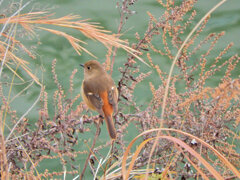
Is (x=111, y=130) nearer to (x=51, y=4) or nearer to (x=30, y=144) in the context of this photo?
(x=30, y=144)

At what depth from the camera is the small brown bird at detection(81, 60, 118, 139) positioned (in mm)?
1824

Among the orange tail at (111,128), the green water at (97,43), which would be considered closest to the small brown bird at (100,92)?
the orange tail at (111,128)

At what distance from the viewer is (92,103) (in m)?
1.85

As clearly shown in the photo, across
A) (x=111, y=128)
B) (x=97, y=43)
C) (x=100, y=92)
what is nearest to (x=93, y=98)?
(x=100, y=92)

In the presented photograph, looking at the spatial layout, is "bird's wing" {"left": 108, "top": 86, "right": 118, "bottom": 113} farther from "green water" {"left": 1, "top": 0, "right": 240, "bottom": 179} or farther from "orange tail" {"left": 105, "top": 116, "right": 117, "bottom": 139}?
"green water" {"left": 1, "top": 0, "right": 240, "bottom": 179}

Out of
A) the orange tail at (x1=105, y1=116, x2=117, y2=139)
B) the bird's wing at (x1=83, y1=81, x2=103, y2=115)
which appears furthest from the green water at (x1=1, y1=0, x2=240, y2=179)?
the orange tail at (x1=105, y1=116, x2=117, y2=139)

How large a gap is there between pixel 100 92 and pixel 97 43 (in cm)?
114

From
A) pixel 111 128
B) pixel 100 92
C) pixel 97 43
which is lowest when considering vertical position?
pixel 111 128

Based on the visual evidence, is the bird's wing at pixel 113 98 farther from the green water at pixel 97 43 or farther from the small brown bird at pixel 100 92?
the green water at pixel 97 43

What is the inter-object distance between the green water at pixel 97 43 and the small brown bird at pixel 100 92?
865 mm

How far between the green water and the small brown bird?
86cm

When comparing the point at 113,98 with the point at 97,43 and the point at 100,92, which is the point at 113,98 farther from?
the point at 97,43

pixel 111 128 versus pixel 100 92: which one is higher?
pixel 100 92

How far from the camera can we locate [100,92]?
1.93 m
